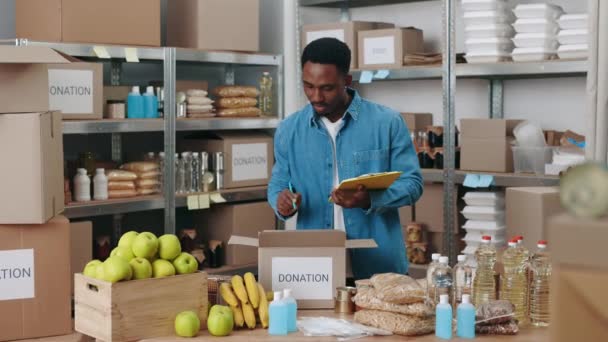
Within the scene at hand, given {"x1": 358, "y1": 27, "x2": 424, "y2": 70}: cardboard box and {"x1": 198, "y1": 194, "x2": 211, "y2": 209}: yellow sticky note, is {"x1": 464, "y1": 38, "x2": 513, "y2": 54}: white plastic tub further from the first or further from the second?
{"x1": 198, "y1": 194, "x2": 211, "y2": 209}: yellow sticky note

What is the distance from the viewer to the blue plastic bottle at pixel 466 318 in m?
2.34

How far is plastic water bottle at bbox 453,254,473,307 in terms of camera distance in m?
2.56

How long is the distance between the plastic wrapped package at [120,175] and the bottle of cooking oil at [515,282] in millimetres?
2839

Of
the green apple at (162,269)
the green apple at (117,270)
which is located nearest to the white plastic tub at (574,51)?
the green apple at (162,269)

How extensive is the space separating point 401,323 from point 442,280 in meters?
0.19

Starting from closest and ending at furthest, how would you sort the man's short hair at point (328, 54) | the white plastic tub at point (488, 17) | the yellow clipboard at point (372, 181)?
the yellow clipboard at point (372, 181)
the man's short hair at point (328, 54)
the white plastic tub at point (488, 17)

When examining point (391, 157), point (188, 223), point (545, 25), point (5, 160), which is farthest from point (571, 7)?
point (5, 160)

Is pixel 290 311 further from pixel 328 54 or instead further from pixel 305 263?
pixel 328 54

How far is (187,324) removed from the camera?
238cm

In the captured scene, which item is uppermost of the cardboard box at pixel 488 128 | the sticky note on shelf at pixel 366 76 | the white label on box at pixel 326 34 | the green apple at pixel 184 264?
the white label on box at pixel 326 34

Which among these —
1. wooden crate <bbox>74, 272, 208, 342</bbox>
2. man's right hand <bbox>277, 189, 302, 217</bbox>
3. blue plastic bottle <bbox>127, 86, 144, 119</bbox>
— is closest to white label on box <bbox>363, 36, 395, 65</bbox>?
blue plastic bottle <bbox>127, 86, 144, 119</bbox>

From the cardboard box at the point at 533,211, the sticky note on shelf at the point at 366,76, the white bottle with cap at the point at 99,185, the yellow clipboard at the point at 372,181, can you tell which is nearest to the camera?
the yellow clipboard at the point at 372,181

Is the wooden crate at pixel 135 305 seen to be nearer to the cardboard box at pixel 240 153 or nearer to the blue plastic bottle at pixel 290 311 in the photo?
the blue plastic bottle at pixel 290 311

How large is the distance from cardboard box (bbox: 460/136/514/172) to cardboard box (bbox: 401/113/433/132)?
1.24 feet
